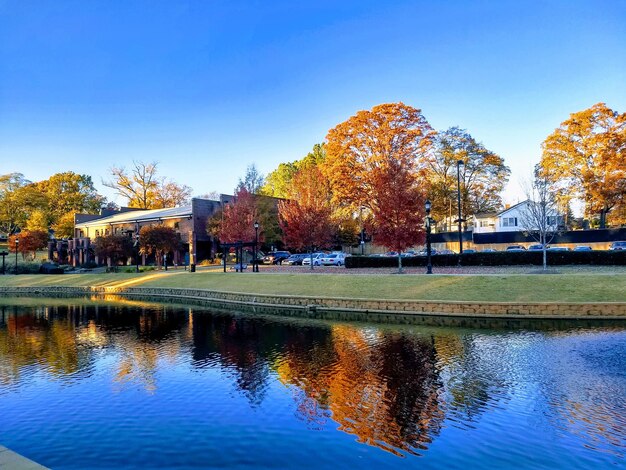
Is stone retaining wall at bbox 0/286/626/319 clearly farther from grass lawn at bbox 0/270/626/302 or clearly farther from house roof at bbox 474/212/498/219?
house roof at bbox 474/212/498/219

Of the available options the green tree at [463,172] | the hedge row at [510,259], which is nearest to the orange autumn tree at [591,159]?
the green tree at [463,172]

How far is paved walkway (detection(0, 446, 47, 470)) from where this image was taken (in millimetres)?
5000

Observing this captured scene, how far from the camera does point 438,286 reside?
24.1 meters

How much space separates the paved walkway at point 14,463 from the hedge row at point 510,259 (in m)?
30.5

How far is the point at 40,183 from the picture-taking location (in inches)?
3647

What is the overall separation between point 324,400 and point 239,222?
132 feet

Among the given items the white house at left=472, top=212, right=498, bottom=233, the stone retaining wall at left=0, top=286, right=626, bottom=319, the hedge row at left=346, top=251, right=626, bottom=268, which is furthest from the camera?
the white house at left=472, top=212, right=498, bottom=233

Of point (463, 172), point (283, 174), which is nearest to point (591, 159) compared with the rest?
point (463, 172)

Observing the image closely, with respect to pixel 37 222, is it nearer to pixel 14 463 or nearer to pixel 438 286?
pixel 438 286

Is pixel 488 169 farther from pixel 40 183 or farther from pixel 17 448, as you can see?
pixel 40 183

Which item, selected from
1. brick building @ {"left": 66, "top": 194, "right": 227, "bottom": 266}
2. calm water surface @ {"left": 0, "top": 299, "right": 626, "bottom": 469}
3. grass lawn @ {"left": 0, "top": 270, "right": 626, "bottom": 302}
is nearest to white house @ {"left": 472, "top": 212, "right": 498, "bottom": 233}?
brick building @ {"left": 66, "top": 194, "right": 227, "bottom": 266}

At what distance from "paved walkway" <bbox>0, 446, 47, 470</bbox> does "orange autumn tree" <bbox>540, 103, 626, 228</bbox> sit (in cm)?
4941

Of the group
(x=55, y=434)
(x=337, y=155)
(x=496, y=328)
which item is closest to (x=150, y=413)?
(x=55, y=434)

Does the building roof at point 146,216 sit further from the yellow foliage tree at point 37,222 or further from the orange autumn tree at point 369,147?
the orange autumn tree at point 369,147
